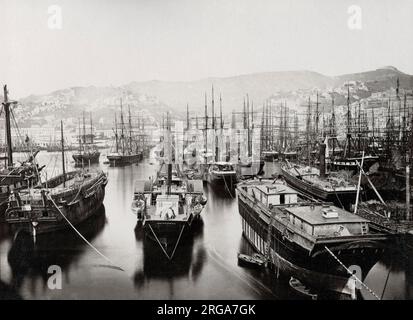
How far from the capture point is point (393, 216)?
79.3 ft

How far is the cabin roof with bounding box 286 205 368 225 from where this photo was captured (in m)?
16.5

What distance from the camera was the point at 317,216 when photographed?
17.7 metres

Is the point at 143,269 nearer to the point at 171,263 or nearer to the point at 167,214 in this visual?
the point at 171,263

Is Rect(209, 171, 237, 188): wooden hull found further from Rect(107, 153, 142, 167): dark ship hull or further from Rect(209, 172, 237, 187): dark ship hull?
Rect(107, 153, 142, 167): dark ship hull

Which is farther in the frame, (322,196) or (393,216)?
(322,196)

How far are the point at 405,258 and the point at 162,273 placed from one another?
12889mm

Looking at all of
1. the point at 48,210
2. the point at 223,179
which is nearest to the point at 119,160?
the point at 223,179

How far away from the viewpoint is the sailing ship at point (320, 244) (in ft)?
50.7

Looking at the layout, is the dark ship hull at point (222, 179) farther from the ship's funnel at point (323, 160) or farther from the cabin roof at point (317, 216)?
the cabin roof at point (317, 216)

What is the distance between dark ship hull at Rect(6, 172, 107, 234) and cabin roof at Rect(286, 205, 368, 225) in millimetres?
13310

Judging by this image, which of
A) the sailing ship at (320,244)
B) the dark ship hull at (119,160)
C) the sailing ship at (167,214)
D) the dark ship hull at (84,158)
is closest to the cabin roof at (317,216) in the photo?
the sailing ship at (320,244)

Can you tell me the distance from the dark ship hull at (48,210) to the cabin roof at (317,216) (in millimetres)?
13310
